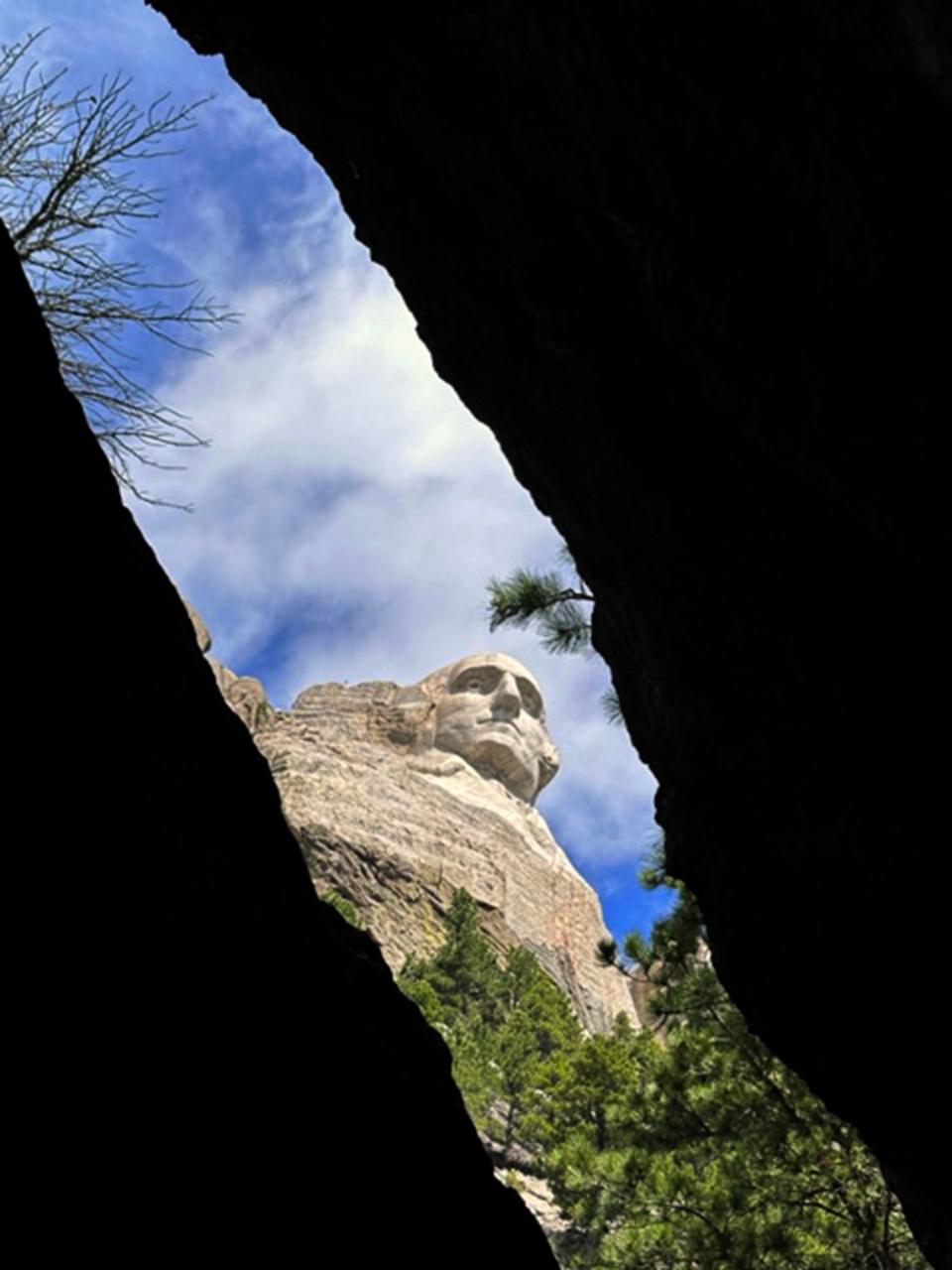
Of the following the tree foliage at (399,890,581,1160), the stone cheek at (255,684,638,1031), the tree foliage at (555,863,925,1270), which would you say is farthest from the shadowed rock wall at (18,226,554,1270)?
the stone cheek at (255,684,638,1031)

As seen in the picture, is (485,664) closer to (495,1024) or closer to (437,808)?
(437,808)

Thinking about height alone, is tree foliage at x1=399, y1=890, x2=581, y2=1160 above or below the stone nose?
below

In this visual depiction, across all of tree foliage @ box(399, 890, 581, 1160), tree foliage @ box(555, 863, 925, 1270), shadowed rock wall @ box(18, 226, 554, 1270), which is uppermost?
tree foliage @ box(399, 890, 581, 1160)

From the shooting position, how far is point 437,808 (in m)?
52.9

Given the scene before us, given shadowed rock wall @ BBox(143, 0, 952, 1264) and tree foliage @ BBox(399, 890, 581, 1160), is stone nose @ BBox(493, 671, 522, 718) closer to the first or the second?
tree foliage @ BBox(399, 890, 581, 1160)

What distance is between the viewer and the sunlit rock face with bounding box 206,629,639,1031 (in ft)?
151

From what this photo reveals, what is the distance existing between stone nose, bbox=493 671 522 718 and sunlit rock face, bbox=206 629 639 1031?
5 centimetres

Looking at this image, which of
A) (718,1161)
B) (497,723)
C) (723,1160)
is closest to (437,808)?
(497,723)

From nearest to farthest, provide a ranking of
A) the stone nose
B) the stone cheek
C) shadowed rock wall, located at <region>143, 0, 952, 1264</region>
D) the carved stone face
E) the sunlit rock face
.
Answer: shadowed rock wall, located at <region>143, 0, 952, 1264</region> < the stone cheek < the sunlit rock face < the carved stone face < the stone nose

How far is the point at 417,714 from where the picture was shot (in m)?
59.8

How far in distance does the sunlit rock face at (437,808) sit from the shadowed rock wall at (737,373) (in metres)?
37.4

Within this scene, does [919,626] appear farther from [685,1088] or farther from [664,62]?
[685,1088]

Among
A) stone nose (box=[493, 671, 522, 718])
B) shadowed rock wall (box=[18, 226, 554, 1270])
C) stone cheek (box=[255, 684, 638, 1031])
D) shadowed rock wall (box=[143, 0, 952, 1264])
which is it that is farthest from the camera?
stone nose (box=[493, 671, 522, 718])

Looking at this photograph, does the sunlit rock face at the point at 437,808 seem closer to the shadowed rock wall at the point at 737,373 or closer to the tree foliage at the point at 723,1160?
the tree foliage at the point at 723,1160
